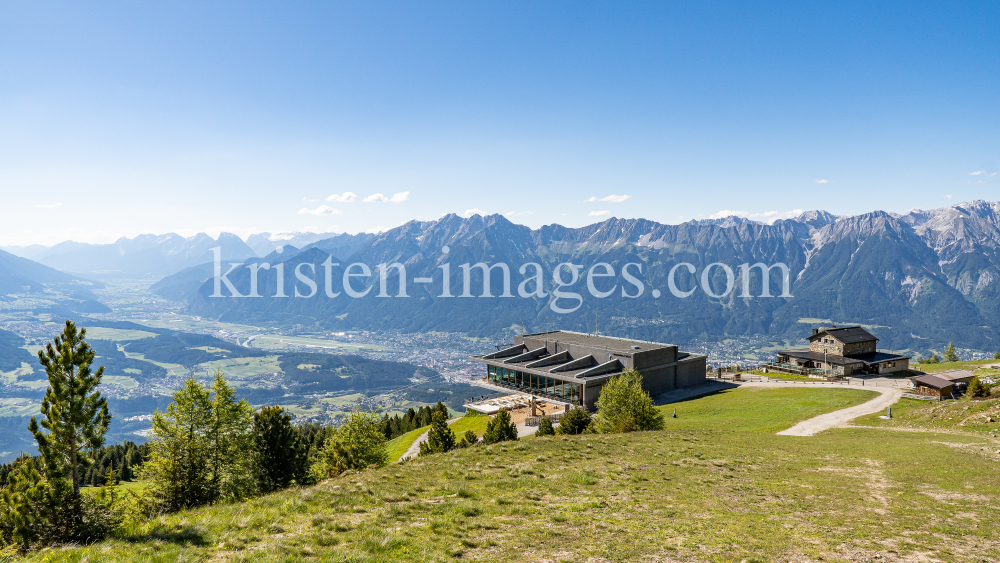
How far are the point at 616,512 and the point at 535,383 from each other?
54.9 metres

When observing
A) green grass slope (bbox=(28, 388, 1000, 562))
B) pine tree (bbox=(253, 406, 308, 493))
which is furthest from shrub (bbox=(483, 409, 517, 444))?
pine tree (bbox=(253, 406, 308, 493))

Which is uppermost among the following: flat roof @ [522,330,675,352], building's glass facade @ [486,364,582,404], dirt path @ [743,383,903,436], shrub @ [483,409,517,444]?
flat roof @ [522,330,675,352]

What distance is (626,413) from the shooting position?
4281 centimetres

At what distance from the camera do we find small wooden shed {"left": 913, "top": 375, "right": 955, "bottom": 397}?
54.9m

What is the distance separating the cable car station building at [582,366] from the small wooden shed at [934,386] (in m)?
27.6

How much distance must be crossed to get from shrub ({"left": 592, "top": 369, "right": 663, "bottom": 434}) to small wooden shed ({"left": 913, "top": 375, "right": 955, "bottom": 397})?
37516 millimetres

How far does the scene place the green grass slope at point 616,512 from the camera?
45.2ft

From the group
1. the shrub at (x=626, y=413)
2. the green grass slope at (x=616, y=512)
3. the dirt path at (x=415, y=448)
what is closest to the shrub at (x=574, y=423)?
the shrub at (x=626, y=413)

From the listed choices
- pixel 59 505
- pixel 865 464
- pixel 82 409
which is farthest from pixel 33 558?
pixel 865 464

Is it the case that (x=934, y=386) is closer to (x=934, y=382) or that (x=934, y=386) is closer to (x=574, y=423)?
(x=934, y=382)

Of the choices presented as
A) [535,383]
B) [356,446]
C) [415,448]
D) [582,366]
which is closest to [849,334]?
[582,366]

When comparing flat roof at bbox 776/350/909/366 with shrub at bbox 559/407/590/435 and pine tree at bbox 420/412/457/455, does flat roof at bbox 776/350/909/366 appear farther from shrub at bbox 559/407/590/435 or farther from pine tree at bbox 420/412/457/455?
pine tree at bbox 420/412/457/455

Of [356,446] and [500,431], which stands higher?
[500,431]

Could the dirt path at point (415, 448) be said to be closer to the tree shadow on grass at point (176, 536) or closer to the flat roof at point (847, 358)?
the tree shadow on grass at point (176, 536)
